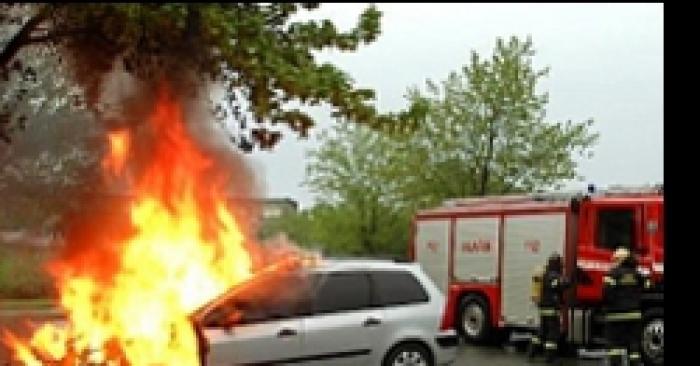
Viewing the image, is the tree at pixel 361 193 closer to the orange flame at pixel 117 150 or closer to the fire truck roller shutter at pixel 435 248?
the fire truck roller shutter at pixel 435 248

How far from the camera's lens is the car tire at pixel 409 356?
1004 cm

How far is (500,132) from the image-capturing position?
23125mm

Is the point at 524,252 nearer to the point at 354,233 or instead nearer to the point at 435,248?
the point at 435,248

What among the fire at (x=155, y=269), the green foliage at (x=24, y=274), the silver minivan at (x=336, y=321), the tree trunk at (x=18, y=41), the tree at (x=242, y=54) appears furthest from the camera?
the green foliage at (x=24, y=274)

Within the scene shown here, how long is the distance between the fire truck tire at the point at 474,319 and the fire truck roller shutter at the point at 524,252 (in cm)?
42

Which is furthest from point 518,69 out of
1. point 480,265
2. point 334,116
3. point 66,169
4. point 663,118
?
point 663,118

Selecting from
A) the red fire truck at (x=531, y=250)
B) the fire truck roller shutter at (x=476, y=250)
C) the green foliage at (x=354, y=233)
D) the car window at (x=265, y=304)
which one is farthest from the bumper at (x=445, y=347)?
the green foliage at (x=354, y=233)

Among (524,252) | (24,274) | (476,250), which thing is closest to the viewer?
(24,274)

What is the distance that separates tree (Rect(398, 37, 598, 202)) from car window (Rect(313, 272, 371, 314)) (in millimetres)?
12762

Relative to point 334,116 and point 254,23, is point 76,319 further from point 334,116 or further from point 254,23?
point 254,23

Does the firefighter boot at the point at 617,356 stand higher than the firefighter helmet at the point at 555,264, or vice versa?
the firefighter helmet at the point at 555,264

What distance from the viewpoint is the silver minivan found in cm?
927

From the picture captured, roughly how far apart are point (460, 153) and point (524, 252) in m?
7.66

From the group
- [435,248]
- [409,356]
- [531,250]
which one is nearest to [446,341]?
[409,356]
